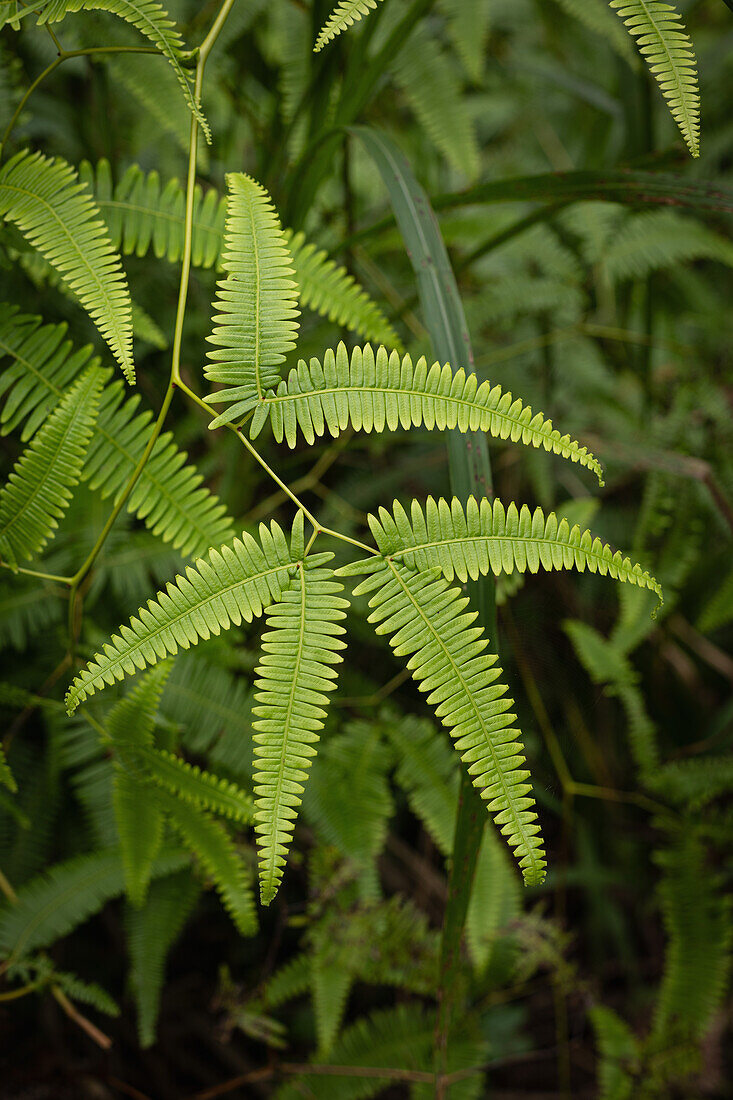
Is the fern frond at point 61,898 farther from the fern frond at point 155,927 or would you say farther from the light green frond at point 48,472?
the light green frond at point 48,472

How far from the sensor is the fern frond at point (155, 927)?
1.32 metres

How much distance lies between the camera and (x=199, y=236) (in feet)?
3.62

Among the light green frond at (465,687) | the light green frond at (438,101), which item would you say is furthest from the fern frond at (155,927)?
the light green frond at (438,101)

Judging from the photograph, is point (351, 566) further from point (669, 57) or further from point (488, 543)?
point (669, 57)

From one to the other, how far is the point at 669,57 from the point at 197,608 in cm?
82

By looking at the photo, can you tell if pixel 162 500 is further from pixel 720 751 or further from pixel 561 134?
pixel 561 134

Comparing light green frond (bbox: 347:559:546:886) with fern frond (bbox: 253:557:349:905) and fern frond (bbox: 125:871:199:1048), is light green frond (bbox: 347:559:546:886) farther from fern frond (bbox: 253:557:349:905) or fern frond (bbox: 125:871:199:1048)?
fern frond (bbox: 125:871:199:1048)

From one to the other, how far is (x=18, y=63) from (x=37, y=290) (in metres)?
0.42

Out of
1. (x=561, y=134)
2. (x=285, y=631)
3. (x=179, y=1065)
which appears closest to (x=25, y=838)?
(x=179, y=1065)

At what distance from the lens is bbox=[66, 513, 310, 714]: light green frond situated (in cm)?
72

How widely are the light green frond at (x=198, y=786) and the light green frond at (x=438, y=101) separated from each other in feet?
5.06

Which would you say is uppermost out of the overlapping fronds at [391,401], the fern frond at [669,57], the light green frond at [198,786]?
the fern frond at [669,57]

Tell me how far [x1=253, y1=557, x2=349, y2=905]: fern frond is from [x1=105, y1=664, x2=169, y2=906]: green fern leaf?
0.28 metres

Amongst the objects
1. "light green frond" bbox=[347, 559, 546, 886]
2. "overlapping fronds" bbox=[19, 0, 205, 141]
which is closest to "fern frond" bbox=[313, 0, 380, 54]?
"overlapping fronds" bbox=[19, 0, 205, 141]
